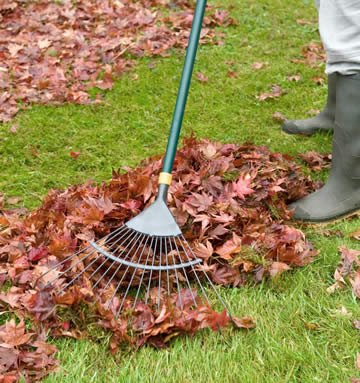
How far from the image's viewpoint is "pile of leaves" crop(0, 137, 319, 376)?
1807 mm

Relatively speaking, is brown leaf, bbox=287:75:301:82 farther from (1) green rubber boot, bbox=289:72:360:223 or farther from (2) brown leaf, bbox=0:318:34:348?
(2) brown leaf, bbox=0:318:34:348

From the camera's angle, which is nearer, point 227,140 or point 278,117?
point 227,140

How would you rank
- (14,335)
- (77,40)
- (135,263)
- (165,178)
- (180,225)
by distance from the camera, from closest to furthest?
1. (14,335)
2. (135,263)
3. (165,178)
4. (180,225)
5. (77,40)

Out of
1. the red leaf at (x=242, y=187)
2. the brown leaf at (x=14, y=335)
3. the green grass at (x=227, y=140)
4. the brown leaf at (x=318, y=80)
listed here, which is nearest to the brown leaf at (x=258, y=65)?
the green grass at (x=227, y=140)

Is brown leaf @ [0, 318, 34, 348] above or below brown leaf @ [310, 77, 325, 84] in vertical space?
below

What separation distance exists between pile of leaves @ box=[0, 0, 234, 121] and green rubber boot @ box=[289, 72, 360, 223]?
7.46ft

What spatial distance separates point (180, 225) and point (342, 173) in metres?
0.99

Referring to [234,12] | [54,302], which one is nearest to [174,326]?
[54,302]

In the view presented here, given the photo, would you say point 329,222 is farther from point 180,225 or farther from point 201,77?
point 201,77

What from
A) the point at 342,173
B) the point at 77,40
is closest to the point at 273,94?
the point at 342,173

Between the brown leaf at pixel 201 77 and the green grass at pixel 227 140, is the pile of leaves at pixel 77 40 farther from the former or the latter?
the brown leaf at pixel 201 77

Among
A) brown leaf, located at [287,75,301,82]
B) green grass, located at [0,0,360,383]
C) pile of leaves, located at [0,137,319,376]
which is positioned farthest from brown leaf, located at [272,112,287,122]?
pile of leaves, located at [0,137,319,376]

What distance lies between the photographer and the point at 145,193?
2.28 meters

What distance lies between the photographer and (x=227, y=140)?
3.33m
